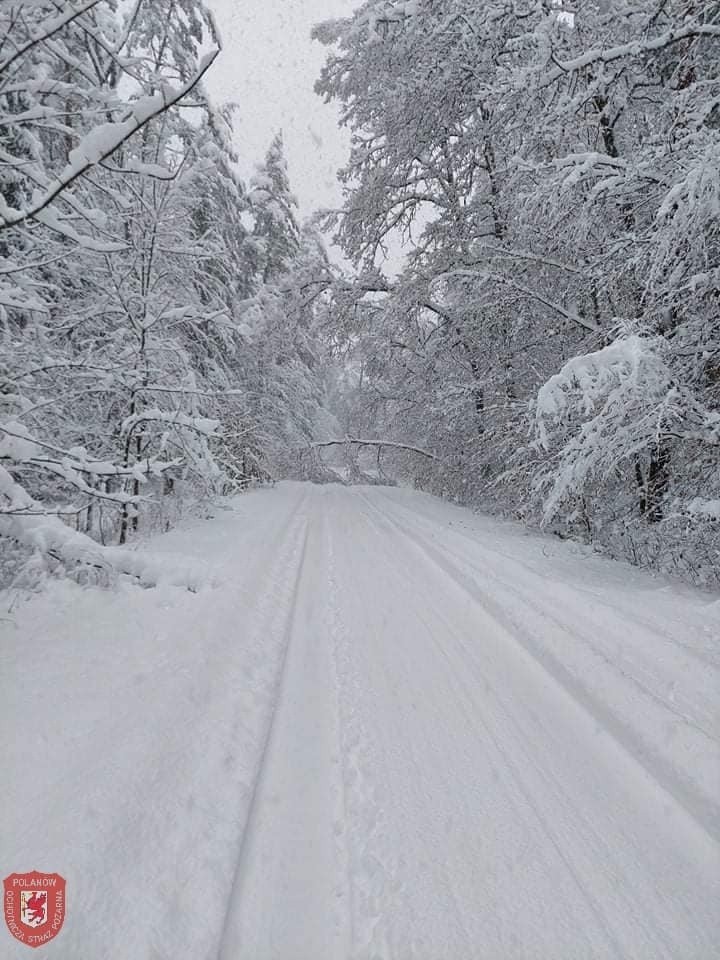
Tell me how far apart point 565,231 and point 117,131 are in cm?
503

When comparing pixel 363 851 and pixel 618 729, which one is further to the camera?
pixel 618 729

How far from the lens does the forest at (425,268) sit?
10.6 ft

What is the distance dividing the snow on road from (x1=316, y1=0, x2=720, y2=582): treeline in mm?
1752

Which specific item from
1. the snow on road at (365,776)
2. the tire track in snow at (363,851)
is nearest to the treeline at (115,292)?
the snow on road at (365,776)

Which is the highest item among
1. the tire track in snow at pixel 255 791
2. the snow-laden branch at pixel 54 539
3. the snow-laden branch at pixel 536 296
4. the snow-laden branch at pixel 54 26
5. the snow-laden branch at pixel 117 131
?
the snow-laden branch at pixel 536 296

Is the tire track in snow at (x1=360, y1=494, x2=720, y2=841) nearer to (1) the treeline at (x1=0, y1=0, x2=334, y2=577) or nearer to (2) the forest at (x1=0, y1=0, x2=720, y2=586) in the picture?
(2) the forest at (x1=0, y1=0, x2=720, y2=586)

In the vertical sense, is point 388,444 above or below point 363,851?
above

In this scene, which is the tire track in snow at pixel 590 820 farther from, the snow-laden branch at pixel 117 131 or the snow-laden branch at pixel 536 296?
the snow-laden branch at pixel 536 296

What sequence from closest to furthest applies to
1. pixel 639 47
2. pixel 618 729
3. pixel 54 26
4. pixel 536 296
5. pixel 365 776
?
pixel 54 26 < pixel 365 776 < pixel 618 729 < pixel 639 47 < pixel 536 296

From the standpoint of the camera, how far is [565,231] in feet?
17.3

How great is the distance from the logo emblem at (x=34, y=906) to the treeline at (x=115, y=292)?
1.72 m

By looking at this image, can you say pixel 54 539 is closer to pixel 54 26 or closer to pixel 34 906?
pixel 34 906

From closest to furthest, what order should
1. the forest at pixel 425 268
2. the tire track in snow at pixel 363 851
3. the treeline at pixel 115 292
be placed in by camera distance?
1. the tire track in snow at pixel 363 851
2. the treeline at pixel 115 292
3. the forest at pixel 425 268

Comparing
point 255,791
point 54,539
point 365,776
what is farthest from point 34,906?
point 54,539
